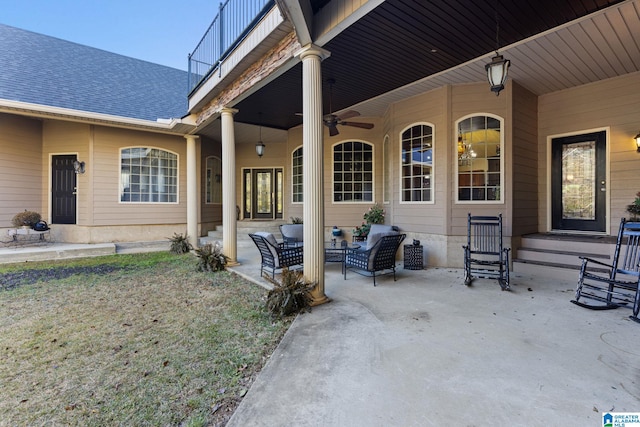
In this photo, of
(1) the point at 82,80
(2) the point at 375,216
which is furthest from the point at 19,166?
(2) the point at 375,216

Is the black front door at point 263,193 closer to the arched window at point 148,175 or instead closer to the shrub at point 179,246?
the arched window at point 148,175

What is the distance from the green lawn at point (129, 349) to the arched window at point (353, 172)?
4079 mm

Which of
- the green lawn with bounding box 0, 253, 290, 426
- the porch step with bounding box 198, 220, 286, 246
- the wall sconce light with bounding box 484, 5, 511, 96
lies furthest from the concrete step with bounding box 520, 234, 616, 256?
the porch step with bounding box 198, 220, 286, 246

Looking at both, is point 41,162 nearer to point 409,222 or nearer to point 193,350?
point 193,350

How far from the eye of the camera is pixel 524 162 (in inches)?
224

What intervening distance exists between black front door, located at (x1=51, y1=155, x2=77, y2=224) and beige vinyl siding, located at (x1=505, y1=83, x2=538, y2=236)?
35.9 ft

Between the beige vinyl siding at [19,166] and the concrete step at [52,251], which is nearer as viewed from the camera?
the concrete step at [52,251]

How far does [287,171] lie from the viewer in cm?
946

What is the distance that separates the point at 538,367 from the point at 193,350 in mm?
2863

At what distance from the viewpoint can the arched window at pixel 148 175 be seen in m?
8.70

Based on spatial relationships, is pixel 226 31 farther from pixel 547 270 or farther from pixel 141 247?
pixel 547 270

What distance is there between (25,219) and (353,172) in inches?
340

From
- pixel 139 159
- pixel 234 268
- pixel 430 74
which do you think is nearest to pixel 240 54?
pixel 430 74

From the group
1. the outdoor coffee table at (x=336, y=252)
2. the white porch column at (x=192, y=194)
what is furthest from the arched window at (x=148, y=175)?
the outdoor coffee table at (x=336, y=252)
